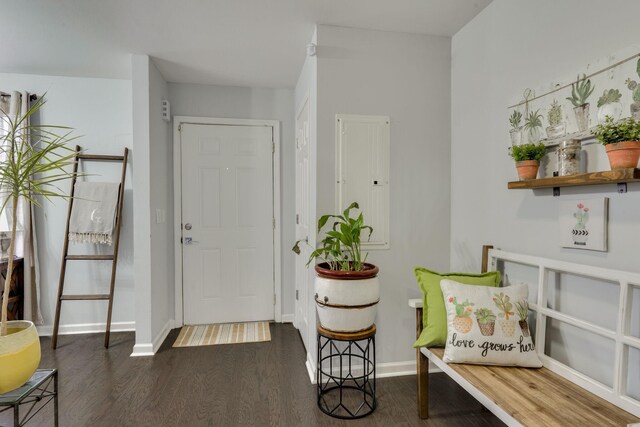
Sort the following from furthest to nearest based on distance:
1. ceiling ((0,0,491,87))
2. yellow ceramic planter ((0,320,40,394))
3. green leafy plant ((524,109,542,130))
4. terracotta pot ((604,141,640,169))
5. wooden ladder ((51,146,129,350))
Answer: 1. wooden ladder ((51,146,129,350))
2. ceiling ((0,0,491,87))
3. green leafy plant ((524,109,542,130))
4. yellow ceramic planter ((0,320,40,394))
5. terracotta pot ((604,141,640,169))

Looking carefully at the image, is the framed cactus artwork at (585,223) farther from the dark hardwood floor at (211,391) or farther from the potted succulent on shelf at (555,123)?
the dark hardwood floor at (211,391)

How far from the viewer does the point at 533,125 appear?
70.3 inches

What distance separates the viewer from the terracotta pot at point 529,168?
66.4 inches

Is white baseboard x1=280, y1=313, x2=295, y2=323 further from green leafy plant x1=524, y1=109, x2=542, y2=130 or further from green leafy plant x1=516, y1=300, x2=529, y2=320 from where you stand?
green leafy plant x1=524, y1=109, x2=542, y2=130

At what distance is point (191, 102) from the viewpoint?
3309 millimetres

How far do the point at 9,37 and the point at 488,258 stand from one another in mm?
3588

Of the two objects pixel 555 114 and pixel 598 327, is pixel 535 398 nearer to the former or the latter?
pixel 598 327

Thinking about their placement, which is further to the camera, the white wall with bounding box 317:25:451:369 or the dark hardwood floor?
the white wall with bounding box 317:25:451:369

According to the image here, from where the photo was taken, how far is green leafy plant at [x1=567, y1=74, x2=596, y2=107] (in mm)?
1485

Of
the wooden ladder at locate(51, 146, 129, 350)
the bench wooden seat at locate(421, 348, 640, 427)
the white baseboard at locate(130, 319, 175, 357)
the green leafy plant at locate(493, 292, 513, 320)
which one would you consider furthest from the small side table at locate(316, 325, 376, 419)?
the wooden ladder at locate(51, 146, 129, 350)

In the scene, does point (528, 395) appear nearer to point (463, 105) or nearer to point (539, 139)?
point (539, 139)

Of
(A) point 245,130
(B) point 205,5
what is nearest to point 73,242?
(A) point 245,130

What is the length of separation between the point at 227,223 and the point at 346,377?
6.17ft

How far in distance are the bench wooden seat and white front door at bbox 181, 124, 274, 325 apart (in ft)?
7.24
